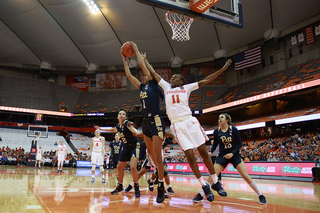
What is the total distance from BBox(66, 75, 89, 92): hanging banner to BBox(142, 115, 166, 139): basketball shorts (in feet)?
118

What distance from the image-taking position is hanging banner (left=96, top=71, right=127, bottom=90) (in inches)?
1470

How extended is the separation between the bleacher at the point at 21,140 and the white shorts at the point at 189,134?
2753 centimetres

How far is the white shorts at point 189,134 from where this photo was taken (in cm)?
396

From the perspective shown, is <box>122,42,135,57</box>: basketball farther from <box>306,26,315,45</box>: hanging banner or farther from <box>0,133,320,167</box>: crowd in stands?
<box>306,26,315,45</box>: hanging banner

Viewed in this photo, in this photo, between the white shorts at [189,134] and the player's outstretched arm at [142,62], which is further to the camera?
the player's outstretched arm at [142,62]

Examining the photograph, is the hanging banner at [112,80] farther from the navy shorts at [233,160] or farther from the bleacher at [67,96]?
the navy shorts at [233,160]

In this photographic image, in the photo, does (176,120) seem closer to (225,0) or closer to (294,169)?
(225,0)

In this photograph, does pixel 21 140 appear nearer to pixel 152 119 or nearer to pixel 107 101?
pixel 107 101

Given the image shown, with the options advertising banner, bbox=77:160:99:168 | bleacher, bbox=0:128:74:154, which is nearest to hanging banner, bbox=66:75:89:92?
bleacher, bbox=0:128:74:154

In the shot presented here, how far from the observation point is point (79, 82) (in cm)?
3828

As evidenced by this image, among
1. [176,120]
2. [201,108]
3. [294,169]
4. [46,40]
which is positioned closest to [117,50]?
[46,40]

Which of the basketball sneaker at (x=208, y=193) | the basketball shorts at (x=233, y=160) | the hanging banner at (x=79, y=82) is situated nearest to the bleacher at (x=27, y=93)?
the hanging banner at (x=79, y=82)

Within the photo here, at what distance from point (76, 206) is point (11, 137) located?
2911 centimetres

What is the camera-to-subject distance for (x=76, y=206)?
349 centimetres
